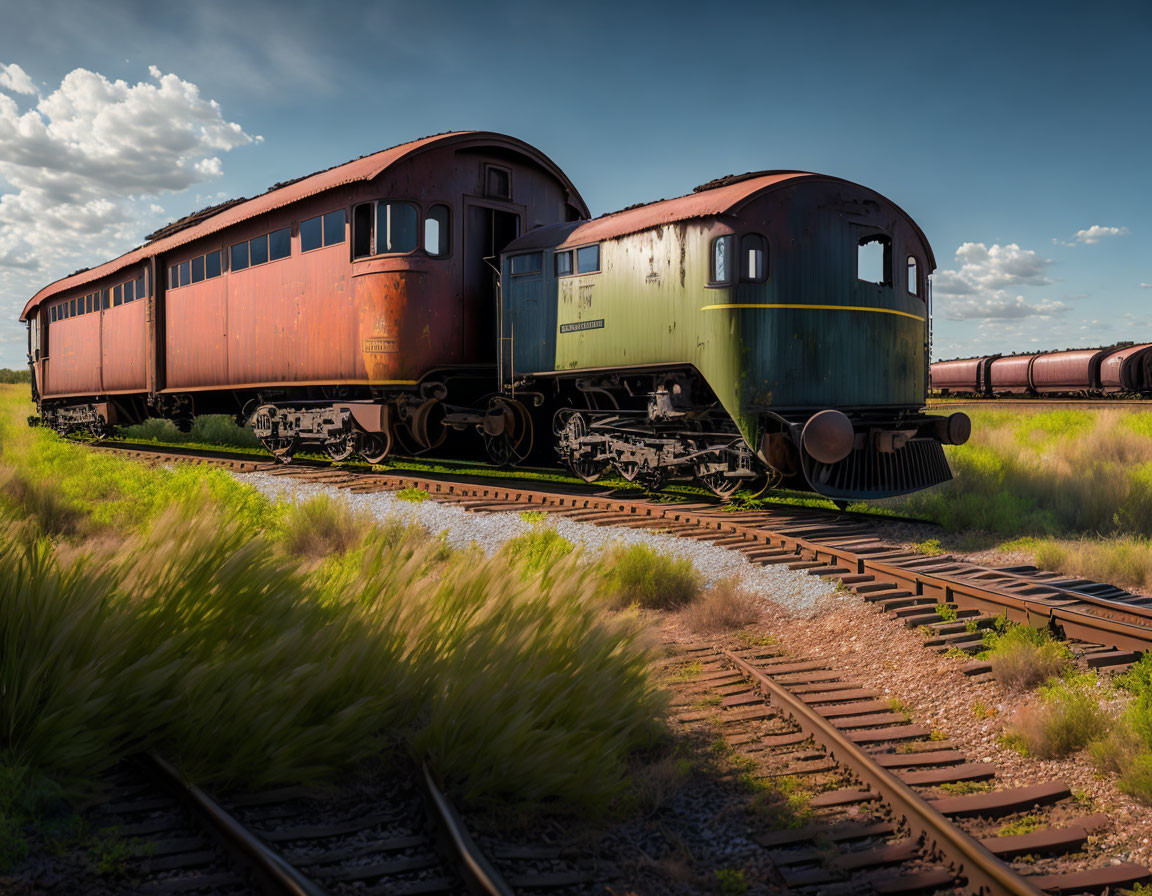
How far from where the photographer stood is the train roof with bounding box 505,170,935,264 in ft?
28.7

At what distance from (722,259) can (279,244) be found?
7.56 m

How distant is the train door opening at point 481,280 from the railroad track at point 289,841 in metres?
9.16

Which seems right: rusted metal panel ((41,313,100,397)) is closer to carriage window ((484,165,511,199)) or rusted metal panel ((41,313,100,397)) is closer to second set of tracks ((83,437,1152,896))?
carriage window ((484,165,511,199))

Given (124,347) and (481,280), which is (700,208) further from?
(124,347)

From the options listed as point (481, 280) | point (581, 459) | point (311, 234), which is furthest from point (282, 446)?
point (581, 459)

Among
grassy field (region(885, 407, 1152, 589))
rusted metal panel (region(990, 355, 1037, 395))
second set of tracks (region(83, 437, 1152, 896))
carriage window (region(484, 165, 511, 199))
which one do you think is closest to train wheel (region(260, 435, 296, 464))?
carriage window (region(484, 165, 511, 199))

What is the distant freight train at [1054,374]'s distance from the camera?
26469 millimetres

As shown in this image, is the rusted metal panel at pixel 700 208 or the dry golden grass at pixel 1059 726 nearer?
the dry golden grass at pixel 1059 726

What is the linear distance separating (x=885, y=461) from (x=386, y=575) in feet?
22.2

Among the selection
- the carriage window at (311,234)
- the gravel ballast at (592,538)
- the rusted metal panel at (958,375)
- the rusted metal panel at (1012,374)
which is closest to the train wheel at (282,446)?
the gravel ballast at (592,538)

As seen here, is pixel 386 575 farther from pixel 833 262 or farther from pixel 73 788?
pixel 833 262

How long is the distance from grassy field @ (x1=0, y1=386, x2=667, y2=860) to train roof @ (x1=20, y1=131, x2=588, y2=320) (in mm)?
7759

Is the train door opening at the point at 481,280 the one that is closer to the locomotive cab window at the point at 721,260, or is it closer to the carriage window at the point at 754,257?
the locomotive cab window at the point at 721,260

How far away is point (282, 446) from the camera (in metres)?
14.1
